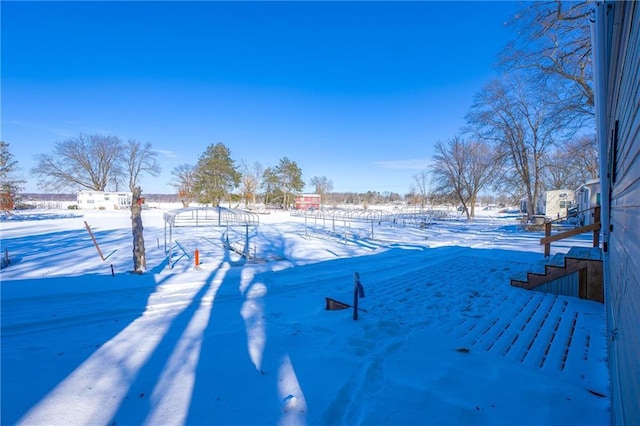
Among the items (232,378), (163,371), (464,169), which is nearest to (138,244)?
(163,371)

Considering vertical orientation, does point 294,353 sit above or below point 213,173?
below

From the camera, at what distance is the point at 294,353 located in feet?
11.4

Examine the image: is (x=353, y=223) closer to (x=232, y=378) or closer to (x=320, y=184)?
(x=232, y=378)

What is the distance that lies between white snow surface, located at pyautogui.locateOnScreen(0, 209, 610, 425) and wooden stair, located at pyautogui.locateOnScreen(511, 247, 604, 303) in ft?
0.72

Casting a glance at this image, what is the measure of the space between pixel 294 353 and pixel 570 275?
5617 millimetres

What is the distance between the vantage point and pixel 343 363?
10.6 ft

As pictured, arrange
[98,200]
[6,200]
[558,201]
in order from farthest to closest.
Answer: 1. [98,200]
2. [6,200]
3. [558,201]

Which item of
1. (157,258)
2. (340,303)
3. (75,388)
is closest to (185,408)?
(75,388)

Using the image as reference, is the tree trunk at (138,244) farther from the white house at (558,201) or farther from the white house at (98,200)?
the white house at (98,200)

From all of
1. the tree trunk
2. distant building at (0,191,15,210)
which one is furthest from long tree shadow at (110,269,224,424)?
distant building at (0,191,15,210)

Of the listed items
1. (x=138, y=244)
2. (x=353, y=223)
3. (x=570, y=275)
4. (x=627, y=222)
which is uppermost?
(x=627, y=222)

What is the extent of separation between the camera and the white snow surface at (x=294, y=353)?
250 centimetres

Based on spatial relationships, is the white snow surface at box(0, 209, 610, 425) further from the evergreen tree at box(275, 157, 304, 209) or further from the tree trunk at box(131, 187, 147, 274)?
the evergreen tree at box(275, 157, 304, 209)

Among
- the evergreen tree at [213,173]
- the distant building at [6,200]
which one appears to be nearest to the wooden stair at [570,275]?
the evergreen tree at [213,173]
